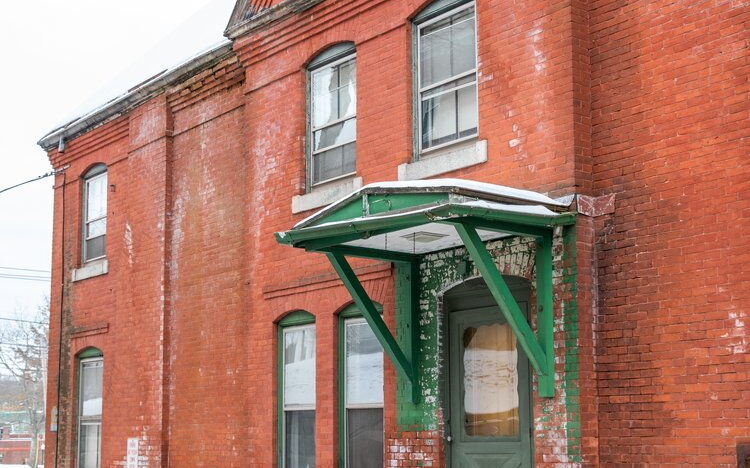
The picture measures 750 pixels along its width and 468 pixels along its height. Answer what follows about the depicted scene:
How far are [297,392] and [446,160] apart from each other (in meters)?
3.69

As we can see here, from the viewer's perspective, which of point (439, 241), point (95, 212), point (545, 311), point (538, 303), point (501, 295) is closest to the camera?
point (501, 295)

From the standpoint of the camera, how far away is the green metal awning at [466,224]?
8508 millimetres

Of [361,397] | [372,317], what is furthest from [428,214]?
[361,397]

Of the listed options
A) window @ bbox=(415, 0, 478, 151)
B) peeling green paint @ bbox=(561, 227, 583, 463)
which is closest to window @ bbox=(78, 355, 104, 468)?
window @ bbox=(415, 0, 478, 151)

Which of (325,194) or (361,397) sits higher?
(325,194)

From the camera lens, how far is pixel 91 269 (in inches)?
658

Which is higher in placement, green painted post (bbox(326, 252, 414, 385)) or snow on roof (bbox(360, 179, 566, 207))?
snow on roof (bbox(360, 179, 566, 207))

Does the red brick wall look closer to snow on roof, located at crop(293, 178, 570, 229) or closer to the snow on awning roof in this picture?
snow on roof, located at crop(293, 178, 570, 229)

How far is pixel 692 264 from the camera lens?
27.1ft

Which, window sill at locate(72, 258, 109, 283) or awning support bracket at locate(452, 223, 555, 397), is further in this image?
window sill at locate(72, 258, 109, 283)

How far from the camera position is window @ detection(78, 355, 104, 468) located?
53.6ft

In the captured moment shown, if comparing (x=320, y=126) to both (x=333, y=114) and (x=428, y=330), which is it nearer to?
(x=333, y=114)

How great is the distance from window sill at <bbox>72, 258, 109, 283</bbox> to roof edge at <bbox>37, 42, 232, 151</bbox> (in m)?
2.18

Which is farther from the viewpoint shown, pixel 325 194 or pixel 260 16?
pixel 260 16
